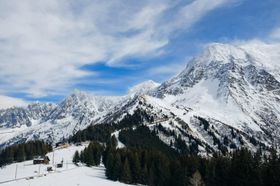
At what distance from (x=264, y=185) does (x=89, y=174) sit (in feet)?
236

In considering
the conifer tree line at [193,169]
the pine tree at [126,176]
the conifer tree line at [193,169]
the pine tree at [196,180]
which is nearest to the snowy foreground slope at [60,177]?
the pine tree at [126,176]

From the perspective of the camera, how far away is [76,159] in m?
189

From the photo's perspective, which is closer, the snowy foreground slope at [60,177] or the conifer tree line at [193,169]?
the conifer tree line at [193,169]

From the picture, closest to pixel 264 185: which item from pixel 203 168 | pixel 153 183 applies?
pixel 203 168

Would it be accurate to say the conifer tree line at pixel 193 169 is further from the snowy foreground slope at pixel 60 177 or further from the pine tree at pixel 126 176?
the snowy foreground slope at pixel 60 177

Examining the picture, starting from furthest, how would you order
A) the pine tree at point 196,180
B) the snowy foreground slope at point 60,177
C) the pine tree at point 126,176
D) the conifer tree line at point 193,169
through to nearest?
the pine tree at point 126,176
the snowy foreground slope at point 60,177
the pine tree at point 196,180
the conifer tree line at point 193,169

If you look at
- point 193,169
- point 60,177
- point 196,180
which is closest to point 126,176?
point 60,177

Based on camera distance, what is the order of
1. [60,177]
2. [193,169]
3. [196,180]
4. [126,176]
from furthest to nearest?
[126,176]
[60,177]
[193,169]
[196,180]

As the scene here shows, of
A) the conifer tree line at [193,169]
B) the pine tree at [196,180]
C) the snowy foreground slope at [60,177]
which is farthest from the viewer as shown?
the snowy foreground slope at [60,177]

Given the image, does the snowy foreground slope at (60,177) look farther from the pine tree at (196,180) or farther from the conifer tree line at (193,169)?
the pine tree at (196,180)

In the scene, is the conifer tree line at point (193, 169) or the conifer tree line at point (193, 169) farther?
the conifer tree line at point (193, 169)

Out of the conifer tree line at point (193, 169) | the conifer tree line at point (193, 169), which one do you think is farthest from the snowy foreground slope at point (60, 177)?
the conifer tree line at point (193, 169)

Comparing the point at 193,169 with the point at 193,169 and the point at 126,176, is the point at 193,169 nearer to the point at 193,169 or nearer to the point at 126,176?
the point at 193,169

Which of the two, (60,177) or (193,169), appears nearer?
(193,169)
